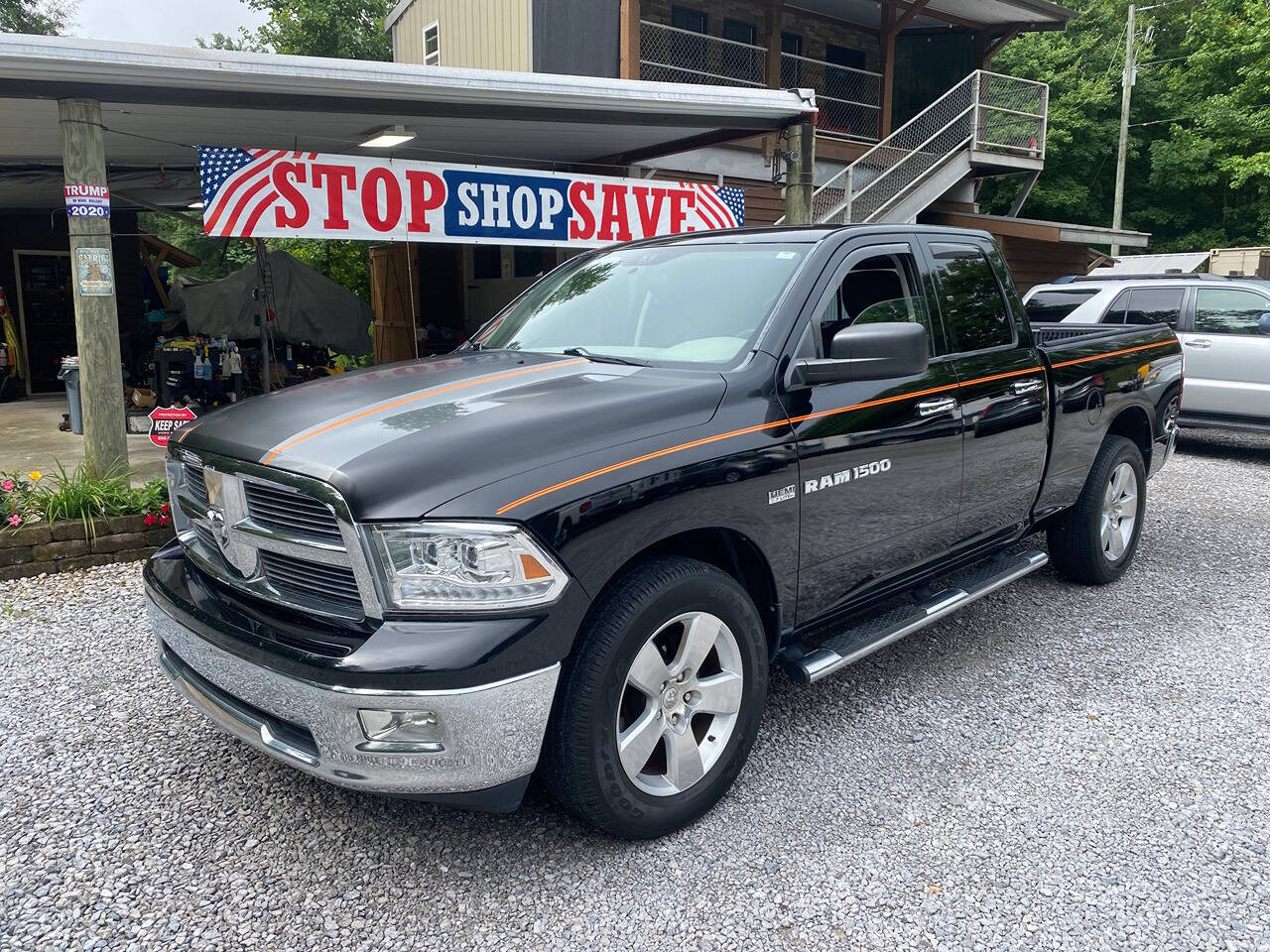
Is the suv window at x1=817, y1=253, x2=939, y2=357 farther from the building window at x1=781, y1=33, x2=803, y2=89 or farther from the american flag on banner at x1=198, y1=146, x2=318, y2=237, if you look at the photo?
the building window at x1=781, y1=33, x2=803, y2=89

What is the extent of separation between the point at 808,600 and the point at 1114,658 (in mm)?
2020

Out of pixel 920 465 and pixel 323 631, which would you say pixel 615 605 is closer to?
pixel 323 631

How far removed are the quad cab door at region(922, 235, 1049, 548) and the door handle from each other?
0.11 m

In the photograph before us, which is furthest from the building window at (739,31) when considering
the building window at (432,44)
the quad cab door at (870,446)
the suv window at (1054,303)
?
the quad cab door at (870,446)

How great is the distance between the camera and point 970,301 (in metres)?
4.32

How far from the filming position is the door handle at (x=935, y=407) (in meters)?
3.76

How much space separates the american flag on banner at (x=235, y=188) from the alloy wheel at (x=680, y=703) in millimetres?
5534

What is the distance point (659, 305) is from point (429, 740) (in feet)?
6.65

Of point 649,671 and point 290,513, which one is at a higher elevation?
point 290,513

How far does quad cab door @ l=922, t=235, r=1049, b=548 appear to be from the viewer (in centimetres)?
409

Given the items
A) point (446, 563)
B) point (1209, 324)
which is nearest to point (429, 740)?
point (446, 563)

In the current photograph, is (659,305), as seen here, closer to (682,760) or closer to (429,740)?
(682,760)

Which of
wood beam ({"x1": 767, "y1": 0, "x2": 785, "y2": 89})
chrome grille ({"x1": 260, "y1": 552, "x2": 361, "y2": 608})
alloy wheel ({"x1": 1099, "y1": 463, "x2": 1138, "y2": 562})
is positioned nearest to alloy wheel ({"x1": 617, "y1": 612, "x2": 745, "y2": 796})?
chrome grille ({"x1": 260, "y1": 552, "x2": 361, "y2": 608})

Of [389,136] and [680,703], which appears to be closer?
[680,703]
